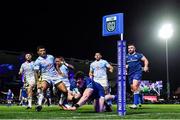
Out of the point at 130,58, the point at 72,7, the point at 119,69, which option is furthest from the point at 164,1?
the point at 119,69

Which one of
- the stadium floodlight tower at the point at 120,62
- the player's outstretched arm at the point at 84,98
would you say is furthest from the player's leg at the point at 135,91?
the stadium floodlight tower at the point at 120,62

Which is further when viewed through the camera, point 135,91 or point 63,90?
point 135,91

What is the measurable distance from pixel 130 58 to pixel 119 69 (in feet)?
17.6

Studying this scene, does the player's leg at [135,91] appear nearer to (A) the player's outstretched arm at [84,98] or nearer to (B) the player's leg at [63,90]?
(B) the player's leg at [63,90]

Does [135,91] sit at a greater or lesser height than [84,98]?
greater

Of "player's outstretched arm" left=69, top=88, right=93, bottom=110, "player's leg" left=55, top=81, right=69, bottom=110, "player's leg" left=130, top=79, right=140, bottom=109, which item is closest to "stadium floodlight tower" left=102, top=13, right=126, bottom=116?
"player's outstretched arm" left=69, top=88, right=93, bottom=110

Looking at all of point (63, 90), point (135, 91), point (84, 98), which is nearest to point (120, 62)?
point (84, 98)

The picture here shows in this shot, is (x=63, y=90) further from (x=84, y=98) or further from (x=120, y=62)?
(x=120, y=62)

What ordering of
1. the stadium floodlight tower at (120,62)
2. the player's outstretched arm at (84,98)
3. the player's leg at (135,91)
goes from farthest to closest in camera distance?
the player's leg at (135,91)
the player's outstretched arm at (84,98)
the stadium floodlight tower at (120,62)

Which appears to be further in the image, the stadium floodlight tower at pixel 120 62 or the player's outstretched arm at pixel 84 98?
the player's outstretched arm at pixel 84 98

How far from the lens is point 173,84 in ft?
165

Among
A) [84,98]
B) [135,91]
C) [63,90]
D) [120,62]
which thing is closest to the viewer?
[120,62]

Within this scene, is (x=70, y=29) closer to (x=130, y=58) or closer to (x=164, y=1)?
(x=164, y=1)

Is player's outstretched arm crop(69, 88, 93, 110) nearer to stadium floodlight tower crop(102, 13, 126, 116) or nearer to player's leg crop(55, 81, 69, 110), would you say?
player's leg crop(55, 81, 69, 110)
